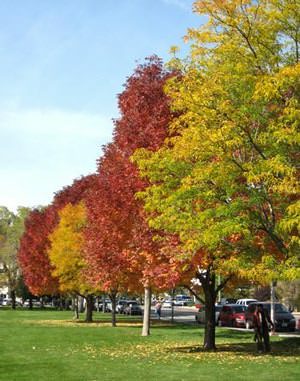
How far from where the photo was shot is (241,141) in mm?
13906

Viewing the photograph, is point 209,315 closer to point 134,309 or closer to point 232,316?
point 232,316

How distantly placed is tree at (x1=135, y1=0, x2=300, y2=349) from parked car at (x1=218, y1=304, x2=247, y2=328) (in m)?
25.5

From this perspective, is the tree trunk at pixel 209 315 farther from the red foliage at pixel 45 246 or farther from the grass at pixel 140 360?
the red foliage at pixel 45 246

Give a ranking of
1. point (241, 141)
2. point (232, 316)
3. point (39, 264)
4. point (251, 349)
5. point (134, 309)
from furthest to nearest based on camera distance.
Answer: point (134, 309), point (39, 264), point (232, 316), point (251, 349), point (241, 141)

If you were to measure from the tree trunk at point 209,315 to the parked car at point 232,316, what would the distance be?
18521 millimetres

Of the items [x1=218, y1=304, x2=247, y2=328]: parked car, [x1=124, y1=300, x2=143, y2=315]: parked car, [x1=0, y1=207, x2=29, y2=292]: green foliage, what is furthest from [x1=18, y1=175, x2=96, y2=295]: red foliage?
[x1=0, y1=207, x2=29, y2=292]: green foliage

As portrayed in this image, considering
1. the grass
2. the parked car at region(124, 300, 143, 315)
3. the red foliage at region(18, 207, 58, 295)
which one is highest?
the red foliage at region(18, 207, 58, 295)

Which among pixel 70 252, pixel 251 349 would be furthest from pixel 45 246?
pixel 251 349

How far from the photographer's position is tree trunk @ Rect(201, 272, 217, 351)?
70.6ft

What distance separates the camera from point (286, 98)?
542 inches

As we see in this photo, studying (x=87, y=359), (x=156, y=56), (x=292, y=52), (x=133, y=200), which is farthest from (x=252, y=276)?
(x=156, y=56)

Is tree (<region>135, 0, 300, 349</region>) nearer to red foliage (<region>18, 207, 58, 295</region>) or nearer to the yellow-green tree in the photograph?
the yellow-green tree

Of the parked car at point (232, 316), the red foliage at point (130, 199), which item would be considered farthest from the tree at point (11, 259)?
the red foliage at point (130, 199)

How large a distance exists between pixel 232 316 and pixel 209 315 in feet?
65.2
